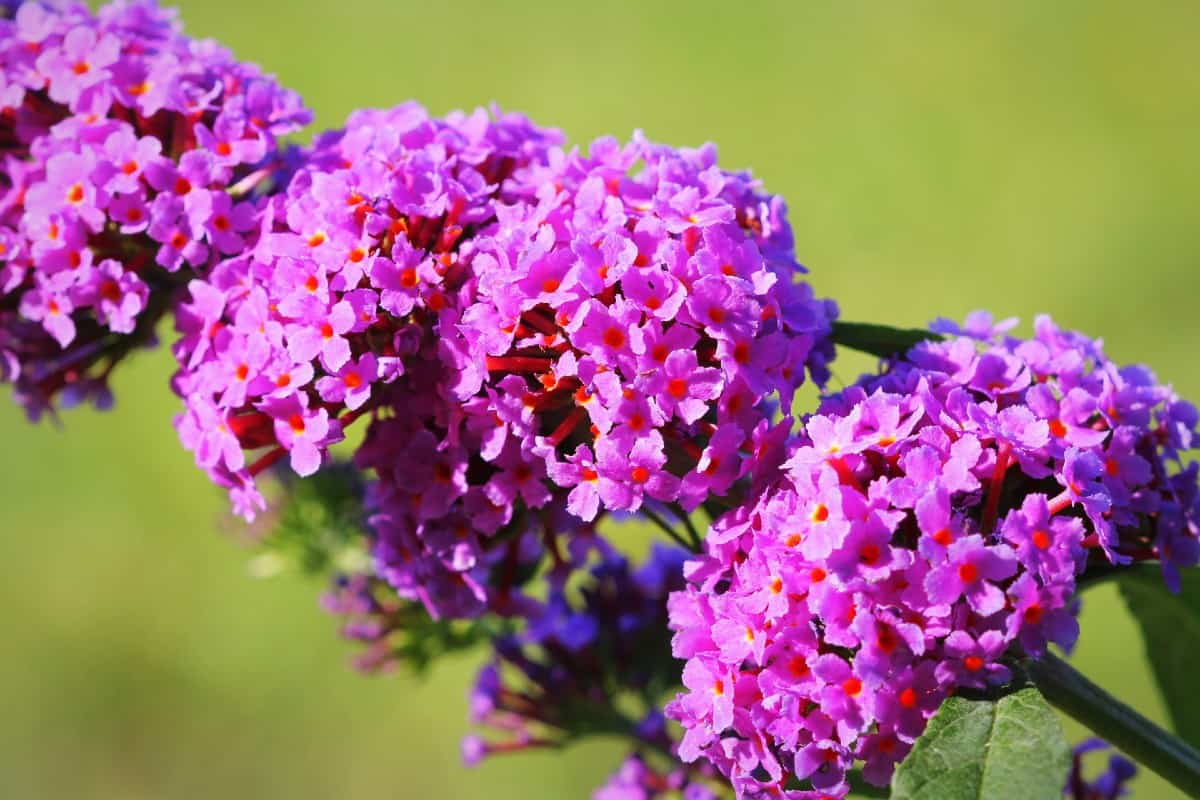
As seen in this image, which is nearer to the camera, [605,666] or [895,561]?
[895,561]

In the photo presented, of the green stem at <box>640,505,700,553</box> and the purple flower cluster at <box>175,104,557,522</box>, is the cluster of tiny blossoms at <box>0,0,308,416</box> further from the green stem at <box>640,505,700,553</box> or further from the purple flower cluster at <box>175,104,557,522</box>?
the green stem at <box>640,505,700,553</box>

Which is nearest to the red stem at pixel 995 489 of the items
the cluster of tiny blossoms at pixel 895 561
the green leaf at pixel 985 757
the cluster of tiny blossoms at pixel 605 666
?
the cluster of tiny blossoms at pixel 895 561

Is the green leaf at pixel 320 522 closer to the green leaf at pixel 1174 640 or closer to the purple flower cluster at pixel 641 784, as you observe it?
the purple flower cluster at pixel 641 784

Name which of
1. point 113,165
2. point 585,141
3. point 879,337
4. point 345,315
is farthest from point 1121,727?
point 585,141

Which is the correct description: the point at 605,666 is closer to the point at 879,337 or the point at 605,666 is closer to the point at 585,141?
the point at 879,337

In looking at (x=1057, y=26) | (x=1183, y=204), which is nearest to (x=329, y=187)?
(x=1183, y=204)

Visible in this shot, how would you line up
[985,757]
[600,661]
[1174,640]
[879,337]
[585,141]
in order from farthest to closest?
1. [585,141]
2. [600,661]
3. [1174,640]
4. [879,337]
5. [985,757]

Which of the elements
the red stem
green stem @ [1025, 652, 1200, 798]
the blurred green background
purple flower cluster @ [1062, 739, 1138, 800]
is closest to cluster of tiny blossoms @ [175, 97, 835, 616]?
the red stem
